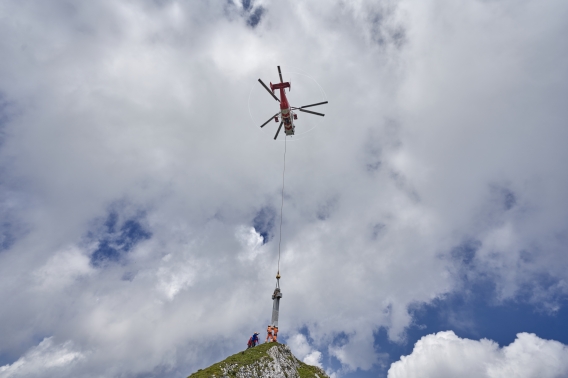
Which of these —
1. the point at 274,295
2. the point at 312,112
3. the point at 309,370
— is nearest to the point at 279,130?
the point at 312,112

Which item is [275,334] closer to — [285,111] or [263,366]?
[263,366]

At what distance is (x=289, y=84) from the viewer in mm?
35312

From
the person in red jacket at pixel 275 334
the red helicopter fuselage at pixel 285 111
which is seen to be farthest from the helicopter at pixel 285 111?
the person in red jacket at pixel 275 334

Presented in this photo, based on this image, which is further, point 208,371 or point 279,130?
point 279,130

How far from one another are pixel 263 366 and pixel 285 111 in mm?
30793

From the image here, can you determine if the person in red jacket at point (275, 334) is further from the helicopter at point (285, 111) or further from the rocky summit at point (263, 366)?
the helicopter at point (285, 111)

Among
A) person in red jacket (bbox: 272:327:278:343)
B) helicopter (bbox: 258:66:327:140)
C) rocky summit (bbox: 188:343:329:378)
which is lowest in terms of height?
rocky summit (bbox: 188:343:329:378)

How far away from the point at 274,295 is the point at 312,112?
79.9 feet

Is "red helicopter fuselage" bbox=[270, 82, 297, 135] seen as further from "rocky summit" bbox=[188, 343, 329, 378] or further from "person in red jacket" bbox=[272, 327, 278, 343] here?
"rocky summit" bbox=[188, 343, 329, 378]

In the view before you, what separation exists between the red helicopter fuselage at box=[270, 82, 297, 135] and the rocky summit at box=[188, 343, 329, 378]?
28.4 metres

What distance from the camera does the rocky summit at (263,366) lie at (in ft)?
97.5

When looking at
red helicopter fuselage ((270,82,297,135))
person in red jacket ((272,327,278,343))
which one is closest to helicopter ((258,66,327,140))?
red helicopter fuselage ((270,82,297,135))

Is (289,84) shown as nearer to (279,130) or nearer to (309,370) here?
(279,130)

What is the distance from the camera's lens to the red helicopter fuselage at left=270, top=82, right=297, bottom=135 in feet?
116
